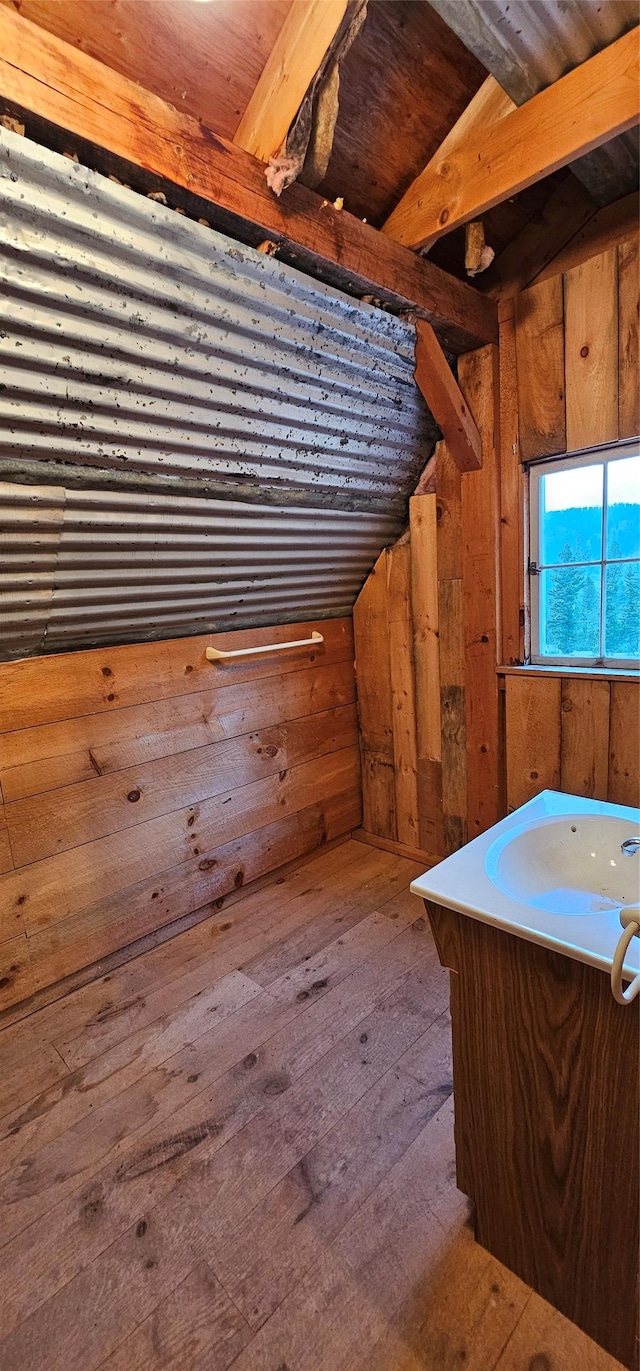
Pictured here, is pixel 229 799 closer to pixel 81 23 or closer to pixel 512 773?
pixel 512 773

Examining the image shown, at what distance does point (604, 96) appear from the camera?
3.50 feet

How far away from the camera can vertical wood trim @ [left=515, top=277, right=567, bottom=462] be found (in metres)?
1.60

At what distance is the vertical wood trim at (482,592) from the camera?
178 centimetres

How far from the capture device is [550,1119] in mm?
864

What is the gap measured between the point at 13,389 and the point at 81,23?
2.04 ft

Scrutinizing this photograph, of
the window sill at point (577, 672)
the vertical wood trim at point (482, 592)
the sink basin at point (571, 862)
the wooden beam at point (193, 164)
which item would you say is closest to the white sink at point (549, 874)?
the sink basin at point (571, 862)

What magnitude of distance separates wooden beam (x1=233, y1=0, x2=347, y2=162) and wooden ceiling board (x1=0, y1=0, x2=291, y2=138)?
3 centimetres

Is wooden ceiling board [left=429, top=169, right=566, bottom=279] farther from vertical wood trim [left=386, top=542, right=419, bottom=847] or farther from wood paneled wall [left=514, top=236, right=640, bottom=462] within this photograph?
vertical wood trim [left=386, top=542, right=419, bottom=847]

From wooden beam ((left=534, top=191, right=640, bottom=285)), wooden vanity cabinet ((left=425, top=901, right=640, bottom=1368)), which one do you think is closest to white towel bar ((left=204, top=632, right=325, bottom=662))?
wooden vanity cabinet ((left=425, top=901, right=640, bottom=1368))

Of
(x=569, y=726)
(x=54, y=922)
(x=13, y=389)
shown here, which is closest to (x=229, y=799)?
(x=54, y=922)

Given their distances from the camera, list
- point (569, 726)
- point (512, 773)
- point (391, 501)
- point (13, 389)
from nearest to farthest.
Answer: point (13, 389), point (569, 726), point (512, 773), point (391, 501)

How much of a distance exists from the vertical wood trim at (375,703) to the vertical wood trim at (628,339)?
1.02 metres

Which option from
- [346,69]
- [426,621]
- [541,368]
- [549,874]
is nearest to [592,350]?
[541,368]

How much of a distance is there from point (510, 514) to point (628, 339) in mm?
543
